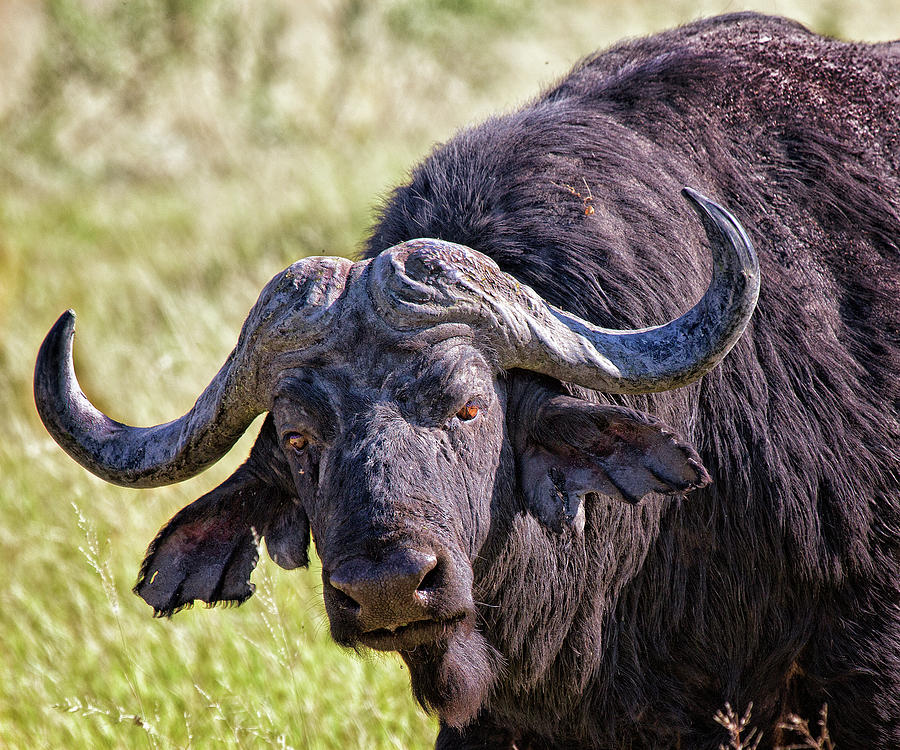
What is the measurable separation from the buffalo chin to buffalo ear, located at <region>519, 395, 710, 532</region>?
1.59 ft

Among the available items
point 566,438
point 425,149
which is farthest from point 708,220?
point 425,149

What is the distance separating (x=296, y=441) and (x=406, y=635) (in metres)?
0.73

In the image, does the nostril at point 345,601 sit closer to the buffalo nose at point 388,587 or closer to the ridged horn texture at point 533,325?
the buffalo nose at point 388,587

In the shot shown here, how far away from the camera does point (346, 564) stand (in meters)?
2.96

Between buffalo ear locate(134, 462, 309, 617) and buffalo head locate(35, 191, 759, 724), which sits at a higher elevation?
buffalo head locate(35, 191, 759, 724)

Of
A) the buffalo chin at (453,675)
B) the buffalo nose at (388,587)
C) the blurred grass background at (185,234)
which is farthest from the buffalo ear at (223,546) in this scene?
the buffalo nose at (388,587)

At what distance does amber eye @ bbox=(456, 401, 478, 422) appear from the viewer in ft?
10.8

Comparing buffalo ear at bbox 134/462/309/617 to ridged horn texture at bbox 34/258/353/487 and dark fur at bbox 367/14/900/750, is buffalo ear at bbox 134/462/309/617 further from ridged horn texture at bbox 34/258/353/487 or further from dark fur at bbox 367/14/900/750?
dark fur at bbox 367/14/900/750

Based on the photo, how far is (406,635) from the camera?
3.05 meters

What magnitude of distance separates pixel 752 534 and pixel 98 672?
142 inches

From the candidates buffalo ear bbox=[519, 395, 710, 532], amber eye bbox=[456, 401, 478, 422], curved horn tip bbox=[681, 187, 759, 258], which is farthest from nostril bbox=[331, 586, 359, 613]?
curved horn tip bbox=[681, 187, 759, 258]

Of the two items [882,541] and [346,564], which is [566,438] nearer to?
[346,564]

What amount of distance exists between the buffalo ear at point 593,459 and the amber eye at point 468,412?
243 millimetres

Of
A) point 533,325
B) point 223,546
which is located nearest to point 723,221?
point 533,325
